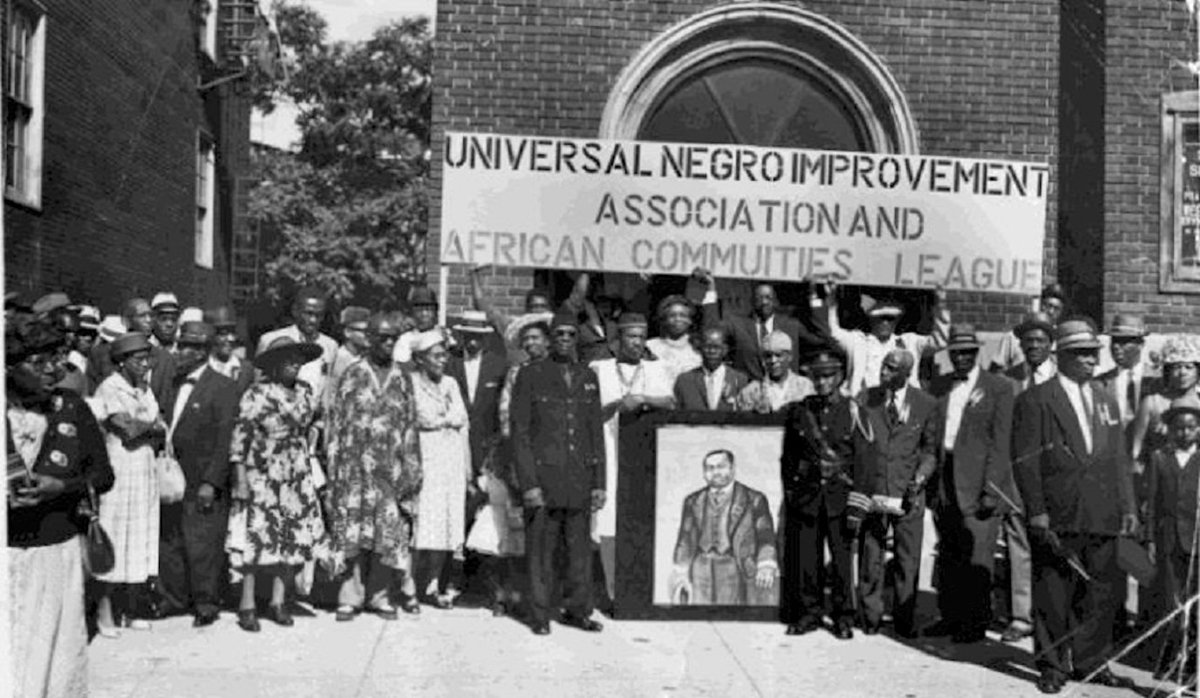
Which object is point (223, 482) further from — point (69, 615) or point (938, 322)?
point (938, 322)

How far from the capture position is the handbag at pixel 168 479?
7.57m

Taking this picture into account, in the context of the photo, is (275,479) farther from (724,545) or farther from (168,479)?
(724,545)

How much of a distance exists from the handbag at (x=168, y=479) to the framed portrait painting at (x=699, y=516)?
2.61 metres

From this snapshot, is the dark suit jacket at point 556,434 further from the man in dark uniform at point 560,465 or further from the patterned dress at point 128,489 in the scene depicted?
the patterned dress at point 128,489

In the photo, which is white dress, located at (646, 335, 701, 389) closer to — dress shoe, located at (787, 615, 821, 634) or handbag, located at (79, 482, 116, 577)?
dress shoe, located at (787, 615, 821, 634)

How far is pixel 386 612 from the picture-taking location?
7.73 m

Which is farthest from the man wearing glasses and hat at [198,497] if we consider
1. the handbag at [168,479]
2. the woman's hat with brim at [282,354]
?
the woman's hat with brim at [282,354]

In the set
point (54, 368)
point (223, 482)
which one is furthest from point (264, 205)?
point (54, 368)

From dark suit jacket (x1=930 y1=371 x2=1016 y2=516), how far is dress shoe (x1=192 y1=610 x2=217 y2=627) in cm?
437

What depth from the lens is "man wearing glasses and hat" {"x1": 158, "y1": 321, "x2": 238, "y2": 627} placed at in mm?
7609

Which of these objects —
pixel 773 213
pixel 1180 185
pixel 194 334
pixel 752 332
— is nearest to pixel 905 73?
pixel 1180 185

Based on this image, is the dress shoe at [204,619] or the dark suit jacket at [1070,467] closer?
the dark suit jacket at [1070,467]

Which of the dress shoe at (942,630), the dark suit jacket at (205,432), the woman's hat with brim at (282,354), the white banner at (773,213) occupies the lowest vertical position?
the dress shoe at (942,630)

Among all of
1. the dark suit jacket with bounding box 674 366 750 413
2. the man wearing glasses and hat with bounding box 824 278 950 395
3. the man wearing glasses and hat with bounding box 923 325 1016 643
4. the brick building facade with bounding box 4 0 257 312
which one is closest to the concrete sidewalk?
the man wearing glasses and hat with bounding box 923 325 1016 643
